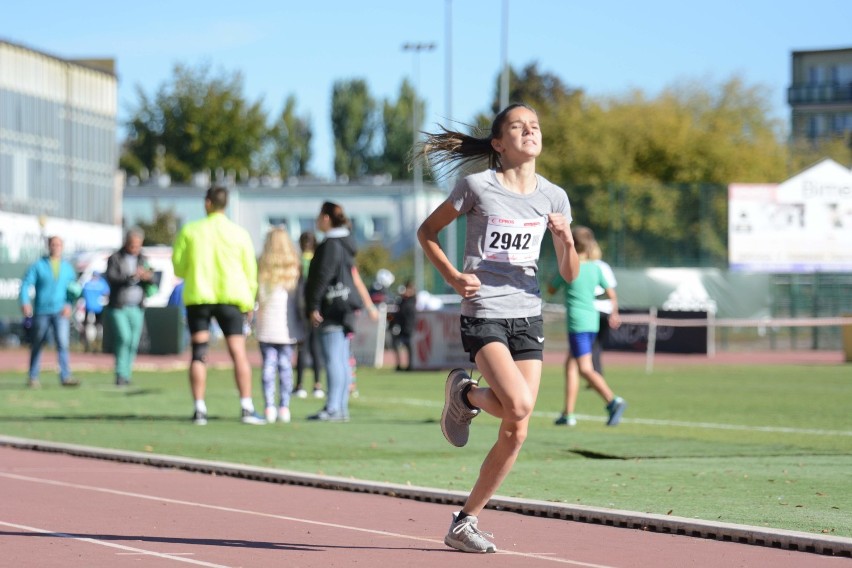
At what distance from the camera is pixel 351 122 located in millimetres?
129250

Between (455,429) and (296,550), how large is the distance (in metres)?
0.90

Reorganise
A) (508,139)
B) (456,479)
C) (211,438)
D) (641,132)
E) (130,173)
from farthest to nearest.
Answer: (130,173) → (641,132) → (211,438) → (456,479) → (508,139)

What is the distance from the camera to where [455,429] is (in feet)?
24.4

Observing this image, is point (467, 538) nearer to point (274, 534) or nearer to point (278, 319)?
point (274, 534)

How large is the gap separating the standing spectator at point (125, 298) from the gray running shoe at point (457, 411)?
12.6 meters

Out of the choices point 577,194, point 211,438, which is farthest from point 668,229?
point 211,438

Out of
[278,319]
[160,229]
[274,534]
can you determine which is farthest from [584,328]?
[160,229]

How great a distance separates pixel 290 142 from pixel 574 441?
106 m

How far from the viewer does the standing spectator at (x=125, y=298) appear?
19672 mm

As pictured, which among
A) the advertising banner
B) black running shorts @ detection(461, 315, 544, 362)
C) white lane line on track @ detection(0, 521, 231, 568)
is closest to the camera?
white lane line on track @ detection(0, 521, 231, 568)

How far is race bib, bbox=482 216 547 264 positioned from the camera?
7.27 meters

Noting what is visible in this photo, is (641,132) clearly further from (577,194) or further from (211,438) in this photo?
(211,438)

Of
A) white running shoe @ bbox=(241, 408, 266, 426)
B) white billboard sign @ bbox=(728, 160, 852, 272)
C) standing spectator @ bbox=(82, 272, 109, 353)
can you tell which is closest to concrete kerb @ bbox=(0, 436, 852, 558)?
white running shoe @ bbox=(241, 408, 266, 426)

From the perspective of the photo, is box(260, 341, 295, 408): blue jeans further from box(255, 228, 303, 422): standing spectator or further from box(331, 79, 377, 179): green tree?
box(331, 79, 377, 179): green tree
